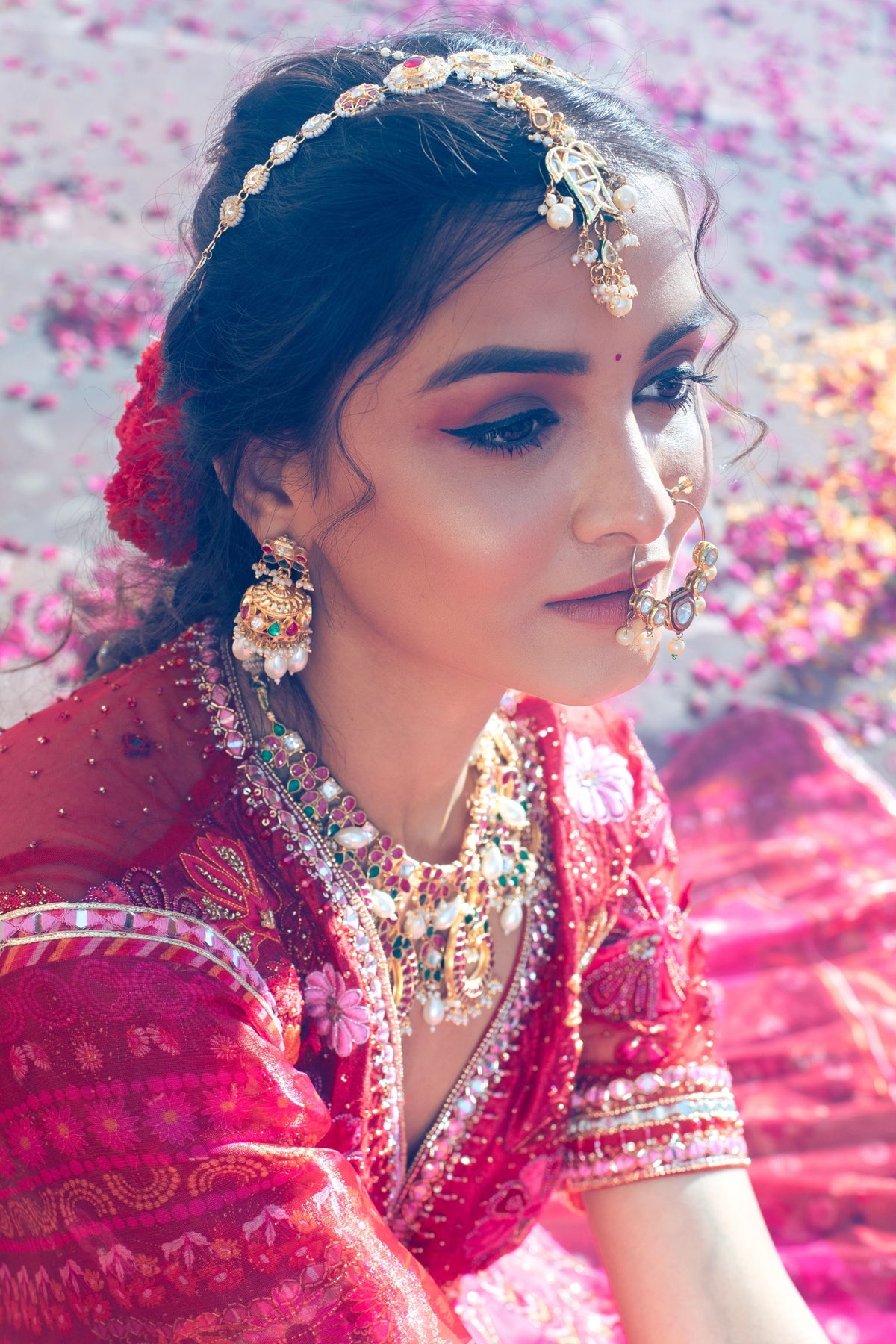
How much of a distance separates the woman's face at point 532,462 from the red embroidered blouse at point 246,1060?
1.32ft

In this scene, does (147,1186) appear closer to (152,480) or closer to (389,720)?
(389,720)

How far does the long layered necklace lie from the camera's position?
1.69 meters

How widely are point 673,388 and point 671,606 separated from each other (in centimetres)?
32

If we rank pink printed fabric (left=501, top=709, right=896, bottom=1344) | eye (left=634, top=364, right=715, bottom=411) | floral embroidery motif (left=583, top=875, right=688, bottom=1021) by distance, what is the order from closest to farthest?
eye (left=634, top=364, right=715, bottom=411) < floral embroidery motif (left=583, top=875, right=688, bottom=1021) < pink printed fabric (left=501, top=709, right=896, bottom=1344)

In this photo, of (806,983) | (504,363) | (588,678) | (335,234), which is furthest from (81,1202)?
(806,983)

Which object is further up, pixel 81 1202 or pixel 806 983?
pixel 81 1202

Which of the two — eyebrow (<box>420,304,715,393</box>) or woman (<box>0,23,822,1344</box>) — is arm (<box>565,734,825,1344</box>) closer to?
woman (<box>0,23,822,1344</box>)

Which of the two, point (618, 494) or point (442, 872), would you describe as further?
point (442, 872)

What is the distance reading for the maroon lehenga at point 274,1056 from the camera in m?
1.33

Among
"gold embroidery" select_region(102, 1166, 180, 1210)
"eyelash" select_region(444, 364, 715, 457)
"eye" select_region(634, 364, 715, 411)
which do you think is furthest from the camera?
"eye" select_region(634, 364, 715, 411)

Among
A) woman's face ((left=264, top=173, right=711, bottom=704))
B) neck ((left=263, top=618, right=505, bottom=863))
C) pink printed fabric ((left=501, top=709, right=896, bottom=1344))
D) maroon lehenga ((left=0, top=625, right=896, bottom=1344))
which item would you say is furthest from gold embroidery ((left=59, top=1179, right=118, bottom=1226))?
pink printed fabric ((left=501, top=709, right=896, bottom=1344))

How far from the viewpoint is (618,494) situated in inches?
55.7

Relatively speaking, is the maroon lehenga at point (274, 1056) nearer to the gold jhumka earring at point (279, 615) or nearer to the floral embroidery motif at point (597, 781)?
the floral embroidery motif at point (597, 781)

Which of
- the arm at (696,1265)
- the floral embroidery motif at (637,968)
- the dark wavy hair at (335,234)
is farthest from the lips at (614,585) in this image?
the arm at (696,1265)
